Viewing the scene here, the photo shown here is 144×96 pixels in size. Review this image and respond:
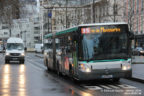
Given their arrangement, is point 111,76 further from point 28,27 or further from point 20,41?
point 28,27

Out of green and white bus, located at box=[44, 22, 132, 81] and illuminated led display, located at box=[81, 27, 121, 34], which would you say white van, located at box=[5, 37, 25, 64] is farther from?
illuminated led display, located at box=[81, 27, 121, 34]

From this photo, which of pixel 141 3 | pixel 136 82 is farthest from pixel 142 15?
pixel 136 82

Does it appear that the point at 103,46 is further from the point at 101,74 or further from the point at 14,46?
the point at 14,46

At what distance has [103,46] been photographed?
17.8 meters

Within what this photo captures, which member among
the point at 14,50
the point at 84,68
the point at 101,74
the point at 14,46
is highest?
the point at 14,46

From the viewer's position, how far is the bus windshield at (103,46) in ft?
58.3

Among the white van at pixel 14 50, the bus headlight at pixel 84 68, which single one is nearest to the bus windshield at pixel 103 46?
the bus headlight at pixel 84 68

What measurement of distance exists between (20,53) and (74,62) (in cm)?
2451

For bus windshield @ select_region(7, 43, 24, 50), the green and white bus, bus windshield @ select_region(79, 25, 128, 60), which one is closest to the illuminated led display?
the green and white bus

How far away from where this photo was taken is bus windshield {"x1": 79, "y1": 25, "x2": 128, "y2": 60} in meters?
17.8

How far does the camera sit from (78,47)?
1805 cm

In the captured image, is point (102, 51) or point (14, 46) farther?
point (14, 46)

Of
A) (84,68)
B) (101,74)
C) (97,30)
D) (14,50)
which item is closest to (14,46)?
(14,50)

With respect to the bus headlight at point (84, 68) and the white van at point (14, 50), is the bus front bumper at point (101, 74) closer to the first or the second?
the bus headlight at point (84, 68)
